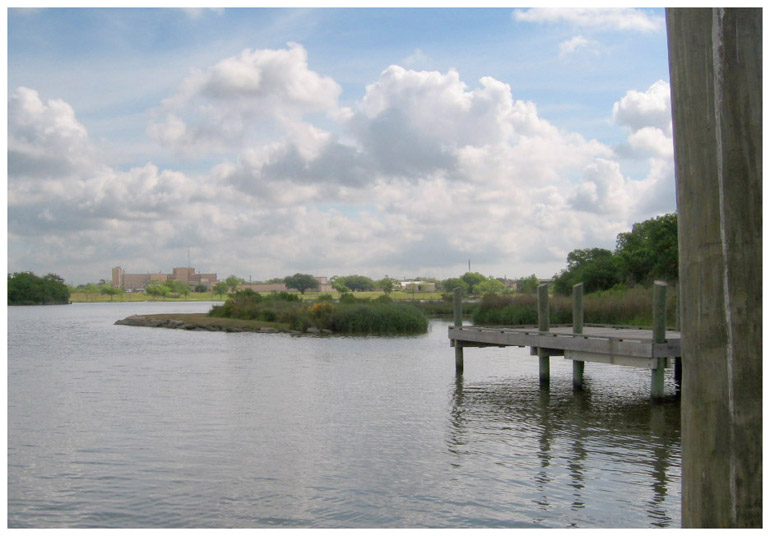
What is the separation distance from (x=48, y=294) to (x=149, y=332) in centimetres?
9505

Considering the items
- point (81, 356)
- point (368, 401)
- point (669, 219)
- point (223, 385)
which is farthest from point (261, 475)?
point (669, 219)

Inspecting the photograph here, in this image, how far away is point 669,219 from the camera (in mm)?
45250

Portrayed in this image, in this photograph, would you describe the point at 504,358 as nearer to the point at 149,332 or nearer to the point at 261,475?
the point at 261,475

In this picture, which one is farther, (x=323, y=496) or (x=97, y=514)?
(x=323, y=496)

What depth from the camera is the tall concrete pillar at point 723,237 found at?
2621mm

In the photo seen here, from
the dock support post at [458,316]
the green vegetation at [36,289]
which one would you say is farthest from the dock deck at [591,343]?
the green vegetation at [36,289]

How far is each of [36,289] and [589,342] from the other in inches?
4981

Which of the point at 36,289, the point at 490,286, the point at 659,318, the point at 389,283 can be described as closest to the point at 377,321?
the point at 659,318

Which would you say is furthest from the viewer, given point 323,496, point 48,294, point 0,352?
point 48,294

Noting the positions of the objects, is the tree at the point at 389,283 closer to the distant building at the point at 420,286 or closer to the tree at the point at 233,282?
the distant building at the point at 420,286

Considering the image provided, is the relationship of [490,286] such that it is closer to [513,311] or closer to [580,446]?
[513,311]

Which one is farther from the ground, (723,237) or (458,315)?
(723,237)

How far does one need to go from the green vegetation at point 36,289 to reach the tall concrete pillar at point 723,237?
130623mm

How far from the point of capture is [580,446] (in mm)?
11586
